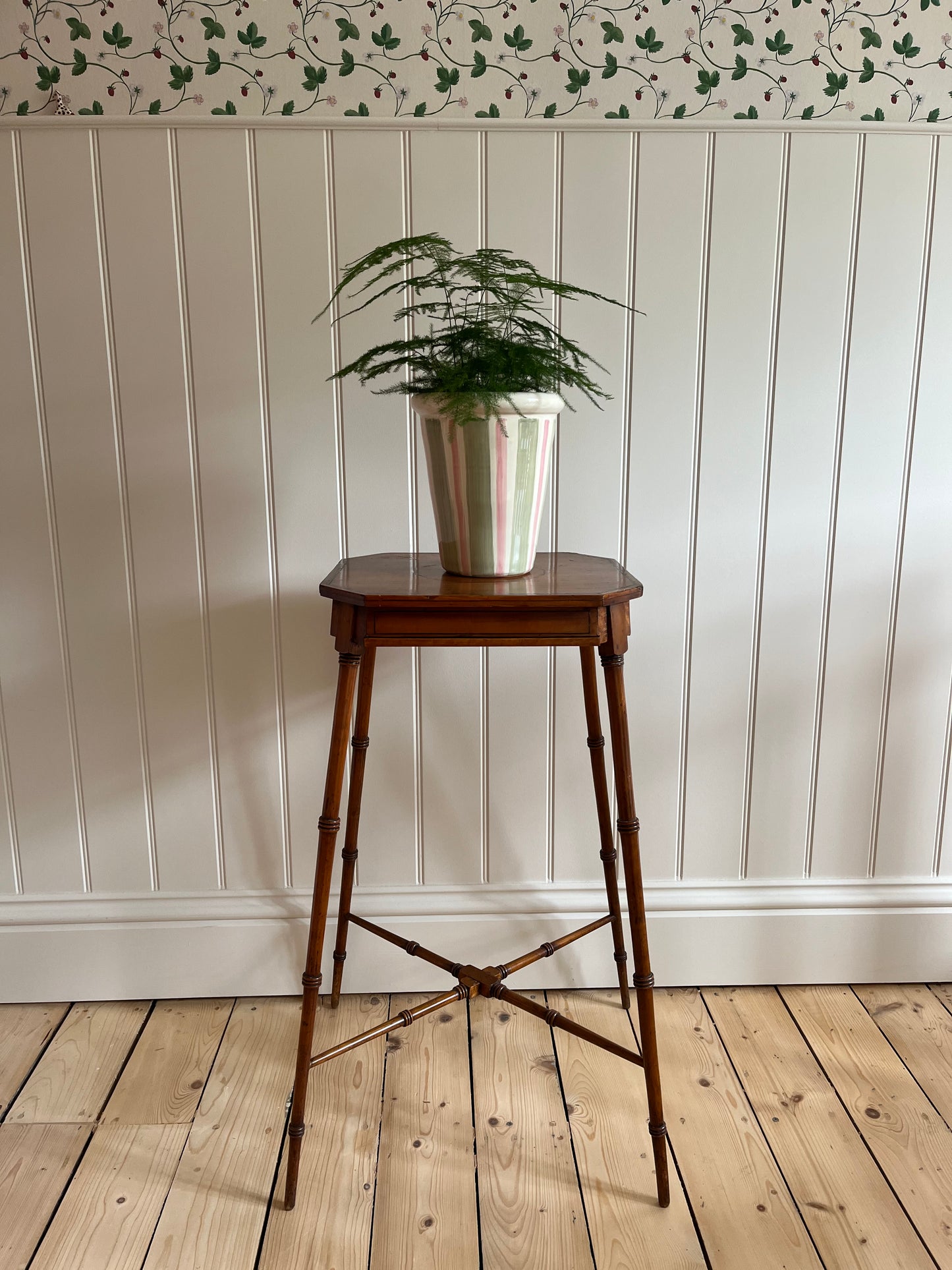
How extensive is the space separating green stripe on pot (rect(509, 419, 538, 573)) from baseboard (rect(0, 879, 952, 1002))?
762mm

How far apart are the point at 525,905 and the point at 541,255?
3.92 feet

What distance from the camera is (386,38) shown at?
146 centimetres

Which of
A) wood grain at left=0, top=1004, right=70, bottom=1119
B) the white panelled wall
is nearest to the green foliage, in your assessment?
the white panelled wall

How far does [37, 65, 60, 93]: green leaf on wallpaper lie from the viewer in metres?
1.45

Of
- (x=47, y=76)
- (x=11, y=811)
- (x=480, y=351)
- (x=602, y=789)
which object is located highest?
(x=47, y=76)

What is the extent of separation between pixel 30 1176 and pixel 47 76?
171 cm

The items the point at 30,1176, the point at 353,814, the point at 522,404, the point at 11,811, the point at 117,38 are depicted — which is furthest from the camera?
the point at 11,811

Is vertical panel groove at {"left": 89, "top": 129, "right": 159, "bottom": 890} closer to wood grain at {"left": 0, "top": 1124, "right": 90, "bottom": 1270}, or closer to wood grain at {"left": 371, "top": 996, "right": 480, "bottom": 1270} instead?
wood grain at {"left": 0, "top": 1124, "right": 90, "bottom": 1270}

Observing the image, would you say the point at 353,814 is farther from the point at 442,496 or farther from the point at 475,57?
the point at 475,57

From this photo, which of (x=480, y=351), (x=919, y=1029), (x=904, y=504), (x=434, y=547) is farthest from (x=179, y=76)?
(x=919, y=1029)

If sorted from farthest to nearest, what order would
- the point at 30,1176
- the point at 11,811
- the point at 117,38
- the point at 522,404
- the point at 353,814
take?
the point at 11,811 → the point at 353,814 → the point at 117,38 → the point at 30,1176 → the point at 522,404

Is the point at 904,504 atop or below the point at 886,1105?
atop

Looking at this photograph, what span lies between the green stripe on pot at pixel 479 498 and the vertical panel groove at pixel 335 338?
0.43 metres

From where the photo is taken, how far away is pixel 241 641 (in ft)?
5.38
